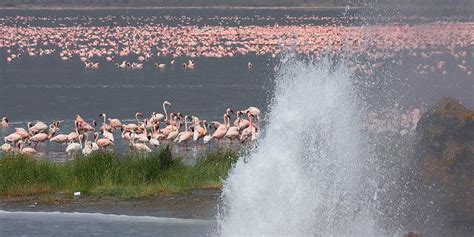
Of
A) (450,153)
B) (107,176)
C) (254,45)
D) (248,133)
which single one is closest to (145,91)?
(248,133)

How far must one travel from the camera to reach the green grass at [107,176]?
20.4 metres

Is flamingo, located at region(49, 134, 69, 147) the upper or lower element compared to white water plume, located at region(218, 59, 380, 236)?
lower

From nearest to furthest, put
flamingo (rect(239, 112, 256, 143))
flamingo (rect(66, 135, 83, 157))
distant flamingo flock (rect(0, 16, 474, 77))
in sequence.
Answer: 1. distant flamingo flock (rect(0, 16, 474, 77))
2. flamingo (rect(66, 135, 83, 157))
3. flamingo (rect(239, 112, 256, 143))

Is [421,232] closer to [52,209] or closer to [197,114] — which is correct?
[52,209]

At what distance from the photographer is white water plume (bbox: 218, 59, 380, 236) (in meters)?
16.1

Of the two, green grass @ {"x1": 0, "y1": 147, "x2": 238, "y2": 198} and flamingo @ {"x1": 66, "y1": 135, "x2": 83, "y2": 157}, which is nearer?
green grass @ {"x1": 0, "y1": 147, "x2": 238, "y2": 198}

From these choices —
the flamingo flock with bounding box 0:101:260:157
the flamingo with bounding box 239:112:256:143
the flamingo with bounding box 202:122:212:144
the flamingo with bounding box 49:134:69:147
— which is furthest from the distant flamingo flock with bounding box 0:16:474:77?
the flamingo with bounding box 49:134:69:147

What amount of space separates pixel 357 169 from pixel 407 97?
4.61ft

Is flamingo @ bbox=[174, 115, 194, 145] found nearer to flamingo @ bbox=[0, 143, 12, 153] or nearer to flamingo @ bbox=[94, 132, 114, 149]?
flamingo @ bbox=[94, 132, 114, 149]

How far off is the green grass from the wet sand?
31 centimetres

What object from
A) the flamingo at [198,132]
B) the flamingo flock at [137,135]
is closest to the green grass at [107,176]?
the flamingo flock at [137,135]

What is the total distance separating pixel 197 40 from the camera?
90938mm

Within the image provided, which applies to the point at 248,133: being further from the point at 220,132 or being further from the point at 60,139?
the point at 60,139

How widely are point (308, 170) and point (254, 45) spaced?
6458 cm
